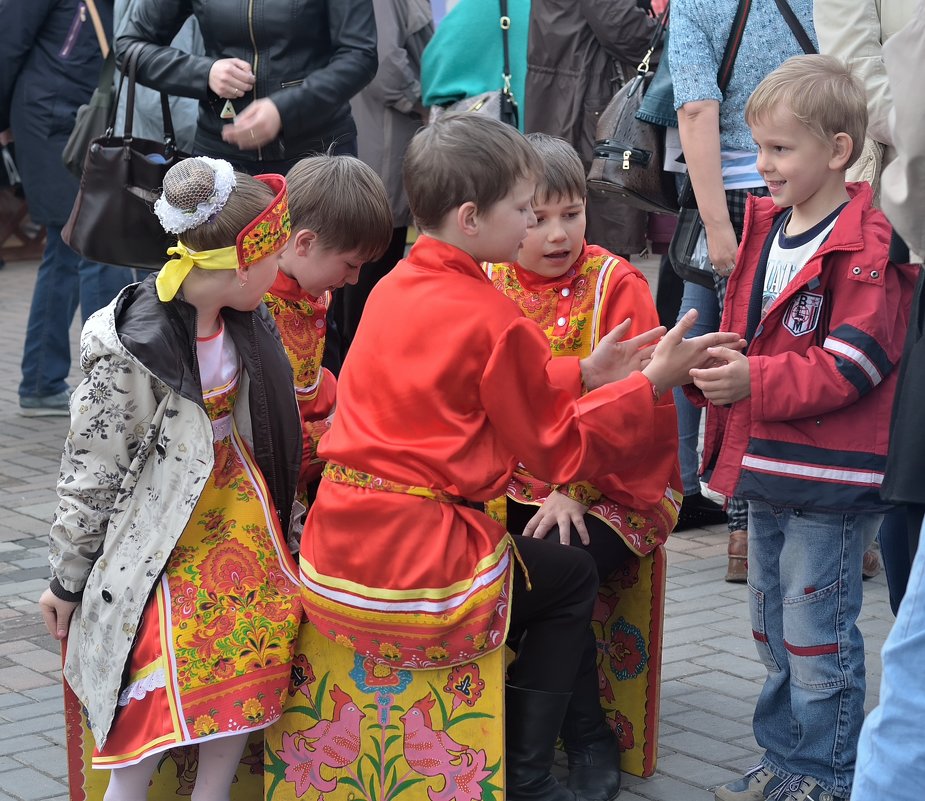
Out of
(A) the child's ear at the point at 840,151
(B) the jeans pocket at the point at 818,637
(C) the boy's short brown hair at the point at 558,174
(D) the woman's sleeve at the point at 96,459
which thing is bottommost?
→ (B) the jeans pocket at the point at 818,637

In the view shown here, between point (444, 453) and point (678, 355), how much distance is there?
1.72ft

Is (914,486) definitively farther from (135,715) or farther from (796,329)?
(135,715)

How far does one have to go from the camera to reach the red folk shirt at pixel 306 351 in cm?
349

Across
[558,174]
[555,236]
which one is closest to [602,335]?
[555,236]

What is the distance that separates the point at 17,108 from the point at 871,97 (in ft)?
14.8

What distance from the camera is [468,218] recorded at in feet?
9.54

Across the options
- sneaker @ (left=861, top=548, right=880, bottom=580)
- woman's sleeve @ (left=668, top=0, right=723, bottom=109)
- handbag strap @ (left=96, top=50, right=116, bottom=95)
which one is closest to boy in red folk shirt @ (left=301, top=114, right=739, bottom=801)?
woman's sleeve @ (left=668, top=0, right=723, bottom=109)

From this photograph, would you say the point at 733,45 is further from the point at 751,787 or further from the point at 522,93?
the point at 751,787

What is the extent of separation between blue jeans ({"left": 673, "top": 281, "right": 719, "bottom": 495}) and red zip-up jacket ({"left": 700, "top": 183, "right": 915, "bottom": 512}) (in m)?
1.74

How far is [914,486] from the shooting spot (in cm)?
248

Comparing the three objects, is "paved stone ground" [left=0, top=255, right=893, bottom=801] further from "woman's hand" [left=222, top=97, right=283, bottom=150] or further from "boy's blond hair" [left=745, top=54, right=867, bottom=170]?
"woman's hand" [left=222, top=97, right=283, bottom=150]

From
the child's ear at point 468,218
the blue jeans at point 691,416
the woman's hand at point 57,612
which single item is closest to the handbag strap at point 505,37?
the blue jeans at point 691,416

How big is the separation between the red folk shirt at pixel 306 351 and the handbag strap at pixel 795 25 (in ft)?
5.55

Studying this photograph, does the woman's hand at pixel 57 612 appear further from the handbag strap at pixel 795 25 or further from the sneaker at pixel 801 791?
the handbag strap at pixel 795 25
